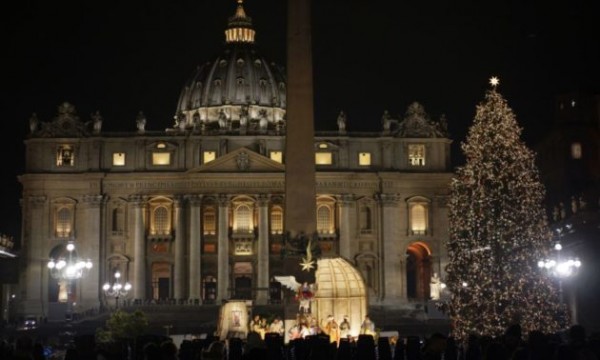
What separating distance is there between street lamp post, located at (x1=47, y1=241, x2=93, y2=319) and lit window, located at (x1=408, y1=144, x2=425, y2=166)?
2911 centimetres

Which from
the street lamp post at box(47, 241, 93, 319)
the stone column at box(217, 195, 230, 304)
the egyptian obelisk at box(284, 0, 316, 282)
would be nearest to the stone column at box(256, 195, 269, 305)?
the stone column at box(217, 195, 230, 304)

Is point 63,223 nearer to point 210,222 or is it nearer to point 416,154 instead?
point 210,222

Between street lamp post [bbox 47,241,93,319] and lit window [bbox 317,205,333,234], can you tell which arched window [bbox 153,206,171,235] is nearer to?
street lamp post [bbox 47,241,93,319]

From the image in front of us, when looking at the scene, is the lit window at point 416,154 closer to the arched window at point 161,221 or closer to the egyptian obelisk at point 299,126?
the arched window at point 161,221

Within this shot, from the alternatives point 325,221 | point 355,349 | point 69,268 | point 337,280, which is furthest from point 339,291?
point 325,221

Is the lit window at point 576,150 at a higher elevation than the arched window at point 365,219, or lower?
higher

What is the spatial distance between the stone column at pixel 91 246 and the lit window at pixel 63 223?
3.92 feet

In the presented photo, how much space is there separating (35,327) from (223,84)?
66373mm

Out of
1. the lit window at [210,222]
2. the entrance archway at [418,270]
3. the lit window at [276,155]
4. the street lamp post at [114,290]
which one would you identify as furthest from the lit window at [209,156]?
Result: the entrance archway at [418,270]

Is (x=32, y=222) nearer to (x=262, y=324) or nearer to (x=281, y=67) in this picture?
(x=281, y=67)

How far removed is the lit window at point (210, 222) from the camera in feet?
331

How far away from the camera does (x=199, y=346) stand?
2075 centimetres

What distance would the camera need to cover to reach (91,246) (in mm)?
97312

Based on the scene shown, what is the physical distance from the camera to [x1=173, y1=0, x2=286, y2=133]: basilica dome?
128625 millimetres
